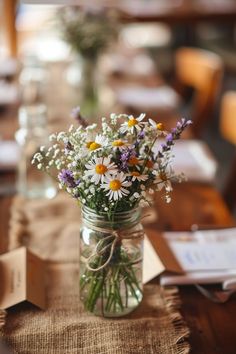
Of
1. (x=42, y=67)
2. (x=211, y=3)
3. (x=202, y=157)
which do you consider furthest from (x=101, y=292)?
(x=211, y=3)

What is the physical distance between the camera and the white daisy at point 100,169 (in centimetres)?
90

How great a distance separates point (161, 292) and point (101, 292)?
0.16 metres

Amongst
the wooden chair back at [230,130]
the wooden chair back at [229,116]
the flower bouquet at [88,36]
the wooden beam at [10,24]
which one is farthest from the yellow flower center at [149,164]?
the wooden beam at [10,24]

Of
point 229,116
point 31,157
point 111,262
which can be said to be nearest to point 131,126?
point 111,262

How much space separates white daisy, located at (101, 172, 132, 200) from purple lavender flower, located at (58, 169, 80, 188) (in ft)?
0.18

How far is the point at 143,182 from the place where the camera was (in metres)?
0.95

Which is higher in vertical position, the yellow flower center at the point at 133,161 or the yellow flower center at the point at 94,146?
the yellow flower center at the point at 94,146

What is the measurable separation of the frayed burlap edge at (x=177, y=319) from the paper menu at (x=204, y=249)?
0.07m

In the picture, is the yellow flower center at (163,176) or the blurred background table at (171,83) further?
the blurred background table at (171,83)

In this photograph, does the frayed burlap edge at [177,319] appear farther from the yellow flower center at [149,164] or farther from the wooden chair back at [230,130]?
the wooden chair back at [230,130]

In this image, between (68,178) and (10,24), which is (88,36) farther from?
(10,24)

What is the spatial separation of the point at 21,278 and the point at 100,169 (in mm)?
343

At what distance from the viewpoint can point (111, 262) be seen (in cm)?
101

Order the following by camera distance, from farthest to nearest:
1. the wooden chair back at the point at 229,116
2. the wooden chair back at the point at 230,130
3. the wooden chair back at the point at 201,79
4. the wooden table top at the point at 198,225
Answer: the wooden chair back at the point at 201,79
the wooden chair back at the point at 229,116
the wooden chair back at the point at 230,130
the wooden table top at the point at 198,225
